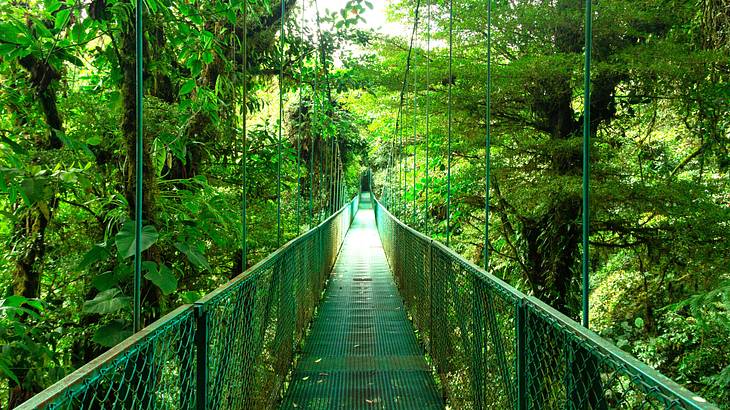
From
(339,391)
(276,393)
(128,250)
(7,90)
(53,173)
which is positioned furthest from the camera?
(339,391)

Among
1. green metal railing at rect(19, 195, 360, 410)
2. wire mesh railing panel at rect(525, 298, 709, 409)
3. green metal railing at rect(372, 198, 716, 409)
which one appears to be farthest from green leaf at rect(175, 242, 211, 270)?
wire mesh railing panel at rect(525, 298, 709, 409)

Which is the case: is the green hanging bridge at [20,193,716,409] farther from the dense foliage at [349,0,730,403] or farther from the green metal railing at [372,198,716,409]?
the dense foliage at [349,0,730,403]

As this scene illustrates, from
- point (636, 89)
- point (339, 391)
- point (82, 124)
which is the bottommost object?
point (339, 391)

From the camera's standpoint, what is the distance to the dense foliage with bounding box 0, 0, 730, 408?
2062mm

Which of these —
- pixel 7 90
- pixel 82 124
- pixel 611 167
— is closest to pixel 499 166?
pixel 611 167

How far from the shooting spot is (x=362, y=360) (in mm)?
3359

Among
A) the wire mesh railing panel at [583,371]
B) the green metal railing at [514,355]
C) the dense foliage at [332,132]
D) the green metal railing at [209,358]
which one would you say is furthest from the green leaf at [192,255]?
the wire mesh railing panel at [583,371]

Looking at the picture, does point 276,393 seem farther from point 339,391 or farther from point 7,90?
point 7,90

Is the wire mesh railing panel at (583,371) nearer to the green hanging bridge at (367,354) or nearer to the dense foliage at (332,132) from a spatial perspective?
the green hanging bridge at (367,354)

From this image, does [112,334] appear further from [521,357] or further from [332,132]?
[332,132]

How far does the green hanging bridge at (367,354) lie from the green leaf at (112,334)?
15 cm

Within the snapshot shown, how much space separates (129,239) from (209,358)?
442mm

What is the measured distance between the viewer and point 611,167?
13.7 feet

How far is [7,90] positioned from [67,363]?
4.62 feet
